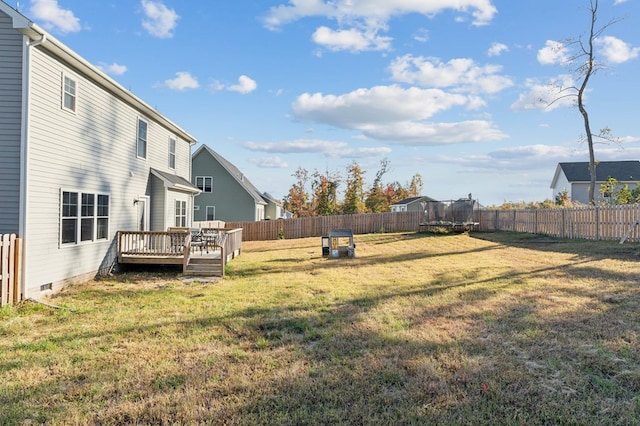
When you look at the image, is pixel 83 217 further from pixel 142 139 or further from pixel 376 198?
pixel 376 198

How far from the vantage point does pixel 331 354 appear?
4.62 metres

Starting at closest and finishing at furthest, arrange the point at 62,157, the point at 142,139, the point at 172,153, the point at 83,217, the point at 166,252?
1. the point at 62,157
2. the point at 83,217
3. the point at 166,252
4. the point at 142,139
5. the point at 172,153

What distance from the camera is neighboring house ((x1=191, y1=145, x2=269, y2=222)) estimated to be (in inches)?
1159

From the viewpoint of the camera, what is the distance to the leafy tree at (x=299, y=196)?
162ft

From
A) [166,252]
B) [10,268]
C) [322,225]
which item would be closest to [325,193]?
[322,225]

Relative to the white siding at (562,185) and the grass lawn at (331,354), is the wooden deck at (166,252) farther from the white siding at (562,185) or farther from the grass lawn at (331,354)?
the white siding at (562,185)

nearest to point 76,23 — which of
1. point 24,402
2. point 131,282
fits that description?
point 131,282

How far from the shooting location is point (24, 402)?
3557 millimetres

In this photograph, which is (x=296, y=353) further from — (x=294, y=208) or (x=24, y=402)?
(x=294, y=208)

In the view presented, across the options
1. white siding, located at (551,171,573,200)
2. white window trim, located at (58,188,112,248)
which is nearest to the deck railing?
white window trim, located at (58,188,112,248)

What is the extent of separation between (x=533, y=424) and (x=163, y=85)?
1892cm

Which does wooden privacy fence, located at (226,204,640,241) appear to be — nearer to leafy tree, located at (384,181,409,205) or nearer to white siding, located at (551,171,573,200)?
white siding, located at (551,171,573,200)

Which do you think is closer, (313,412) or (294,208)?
(313,412)

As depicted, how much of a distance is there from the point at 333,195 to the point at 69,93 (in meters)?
37.1
